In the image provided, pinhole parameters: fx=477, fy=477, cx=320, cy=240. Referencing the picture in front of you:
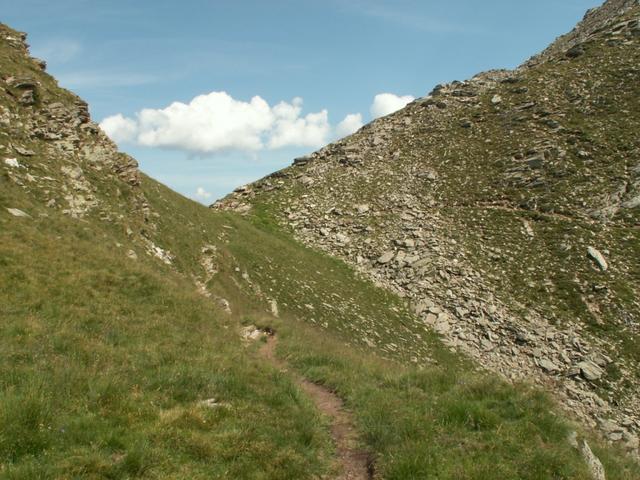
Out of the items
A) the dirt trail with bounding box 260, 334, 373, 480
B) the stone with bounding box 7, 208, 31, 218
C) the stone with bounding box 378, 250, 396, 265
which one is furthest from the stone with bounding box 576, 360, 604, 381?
the stone with bounding box 7, 208, 31, 218

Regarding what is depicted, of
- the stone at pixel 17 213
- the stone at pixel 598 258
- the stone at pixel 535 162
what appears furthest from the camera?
the stone at pixel 535 162

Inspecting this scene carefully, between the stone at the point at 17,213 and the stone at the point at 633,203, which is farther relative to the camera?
the stone at the point at 633,203

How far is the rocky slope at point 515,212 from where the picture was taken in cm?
3002

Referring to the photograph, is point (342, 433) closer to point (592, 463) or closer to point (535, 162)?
point (592, 463)

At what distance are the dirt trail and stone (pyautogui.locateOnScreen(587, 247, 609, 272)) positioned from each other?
2737cm

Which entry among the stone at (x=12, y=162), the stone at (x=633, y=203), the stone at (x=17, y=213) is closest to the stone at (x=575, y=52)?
the stone at (x=633, y=203)

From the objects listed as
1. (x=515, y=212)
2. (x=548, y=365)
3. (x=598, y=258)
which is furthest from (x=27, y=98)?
(x=598, y=258)

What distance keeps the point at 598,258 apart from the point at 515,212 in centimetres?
826

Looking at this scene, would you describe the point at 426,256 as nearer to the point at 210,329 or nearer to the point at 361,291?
the point at 361,291

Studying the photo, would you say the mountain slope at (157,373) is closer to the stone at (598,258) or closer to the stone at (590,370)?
the stone at (590,370)

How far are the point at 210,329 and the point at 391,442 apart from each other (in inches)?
336

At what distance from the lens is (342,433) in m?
11.5

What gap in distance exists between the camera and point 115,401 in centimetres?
973

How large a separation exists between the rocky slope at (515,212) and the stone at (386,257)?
0.53ft
